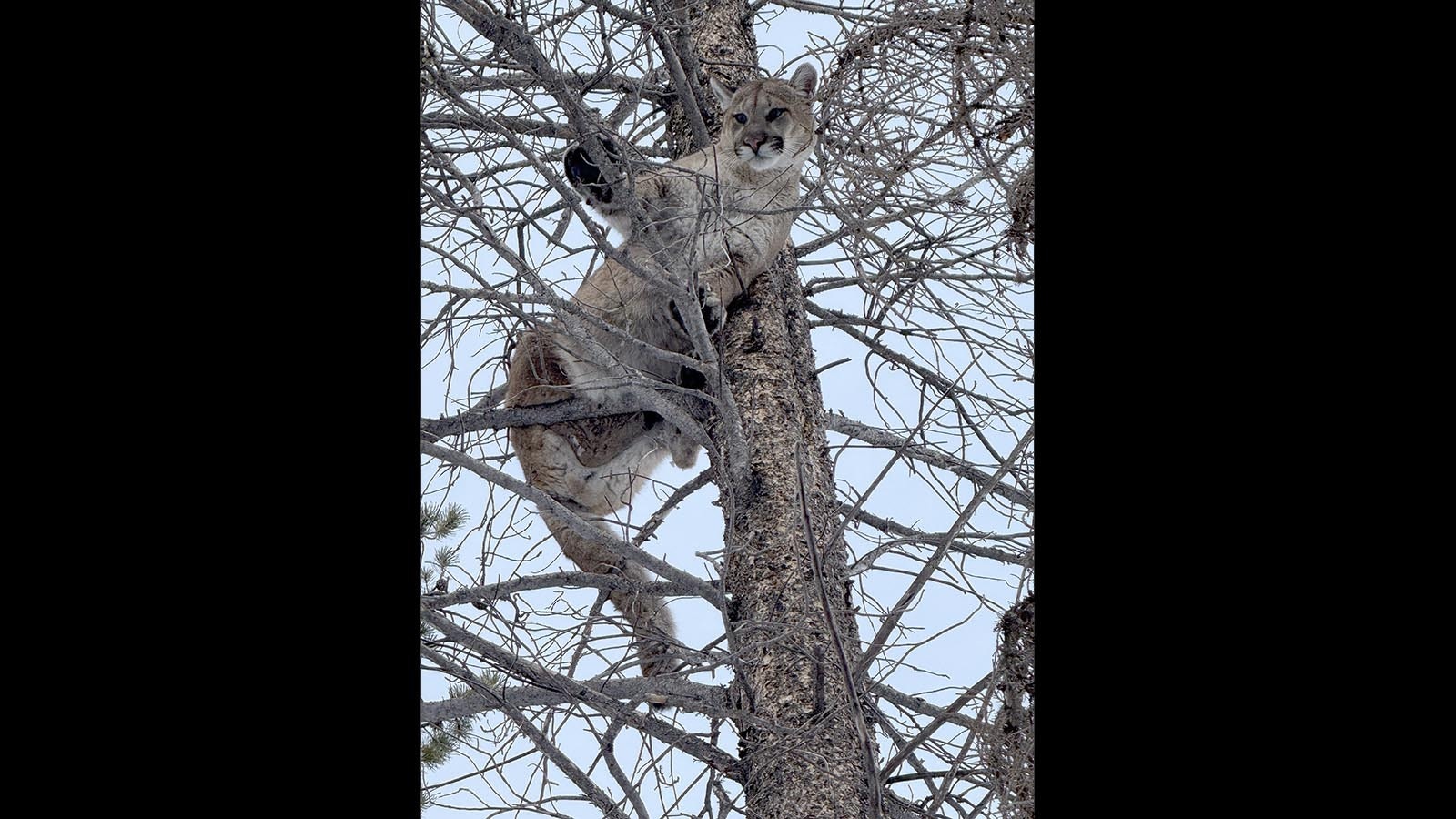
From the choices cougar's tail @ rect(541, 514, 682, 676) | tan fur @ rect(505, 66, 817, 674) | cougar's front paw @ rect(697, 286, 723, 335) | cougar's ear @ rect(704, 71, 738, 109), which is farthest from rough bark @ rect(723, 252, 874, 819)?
cougar's ear @ rect(704, 71, 738, 109)

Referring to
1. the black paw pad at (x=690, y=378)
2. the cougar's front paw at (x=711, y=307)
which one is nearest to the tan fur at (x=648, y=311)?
the cougar's front paw at (x=711, y=307)

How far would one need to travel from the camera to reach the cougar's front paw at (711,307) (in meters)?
5.55

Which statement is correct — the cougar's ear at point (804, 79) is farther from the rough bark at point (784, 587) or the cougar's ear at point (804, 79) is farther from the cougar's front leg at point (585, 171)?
the cougar's front leg at point (585, 171)

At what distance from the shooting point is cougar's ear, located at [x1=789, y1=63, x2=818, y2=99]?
621 cm

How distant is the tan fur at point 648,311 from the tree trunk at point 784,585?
0.25 m

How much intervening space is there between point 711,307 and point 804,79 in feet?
4.65

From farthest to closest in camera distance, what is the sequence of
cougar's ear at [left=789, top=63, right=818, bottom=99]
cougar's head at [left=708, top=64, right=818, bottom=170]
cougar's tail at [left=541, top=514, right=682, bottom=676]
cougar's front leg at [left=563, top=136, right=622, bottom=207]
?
cougar's ear at [left=789, top=63, right=818, bottom=99], cougar's head at [left=708, top=64, right=818, bottom=170], cougar's tail at [left=541, top=514, right=682, bottom=676], cougar's front leg at [left=563, top=136, right=622, bottom=207]

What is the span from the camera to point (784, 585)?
4.69 meters

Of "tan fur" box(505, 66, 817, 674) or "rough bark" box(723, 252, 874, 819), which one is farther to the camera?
"tan fur" box(505, 66, 817, 674)

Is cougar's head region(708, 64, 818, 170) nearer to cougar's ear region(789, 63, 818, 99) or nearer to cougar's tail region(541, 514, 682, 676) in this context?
cougar's ear region(789, 63, 818, 99)
